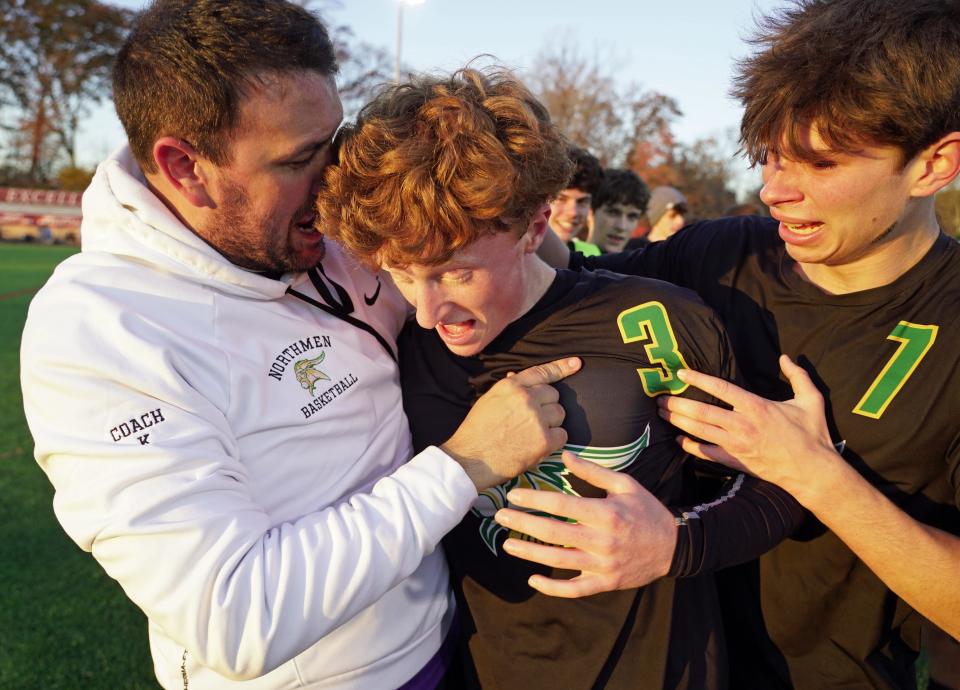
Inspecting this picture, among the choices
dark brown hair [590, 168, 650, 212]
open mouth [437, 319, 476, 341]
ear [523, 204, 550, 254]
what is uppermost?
ear [523, 204, 550, 254]

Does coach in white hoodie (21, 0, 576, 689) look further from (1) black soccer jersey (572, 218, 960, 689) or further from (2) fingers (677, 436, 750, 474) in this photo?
(1) black soccer jersey (572, 218, 960, 689)

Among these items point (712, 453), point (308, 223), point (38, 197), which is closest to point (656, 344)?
point (712, 453)

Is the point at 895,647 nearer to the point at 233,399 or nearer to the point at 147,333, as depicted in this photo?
the point at 233,399

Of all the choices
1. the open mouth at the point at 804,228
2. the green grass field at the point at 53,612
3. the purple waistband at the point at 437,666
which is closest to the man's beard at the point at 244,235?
the purple waistband at the point at 437,666

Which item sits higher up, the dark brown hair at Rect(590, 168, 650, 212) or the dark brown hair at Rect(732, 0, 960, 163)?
the dark brown hair at Rect(732, 0, 960, 163)

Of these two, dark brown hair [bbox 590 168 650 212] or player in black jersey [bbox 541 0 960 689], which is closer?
player in black jersey [bbox 541 0 960 689]

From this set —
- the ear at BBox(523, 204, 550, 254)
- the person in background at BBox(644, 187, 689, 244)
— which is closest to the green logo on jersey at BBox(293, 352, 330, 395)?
the ear at BBox(523, 204, 550, 254)

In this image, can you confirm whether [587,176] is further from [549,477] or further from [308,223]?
[549,477]

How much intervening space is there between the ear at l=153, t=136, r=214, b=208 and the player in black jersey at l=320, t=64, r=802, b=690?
1.06 ft

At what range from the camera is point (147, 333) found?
146 centimetres

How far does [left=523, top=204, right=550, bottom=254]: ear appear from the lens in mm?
1830

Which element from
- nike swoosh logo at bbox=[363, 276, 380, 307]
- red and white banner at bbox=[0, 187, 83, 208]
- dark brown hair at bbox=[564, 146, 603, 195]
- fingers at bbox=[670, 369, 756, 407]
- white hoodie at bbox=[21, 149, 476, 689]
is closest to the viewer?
white hoodie at bbox=[21, 149, 476, 689]

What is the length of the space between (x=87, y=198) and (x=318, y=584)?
1155 mm

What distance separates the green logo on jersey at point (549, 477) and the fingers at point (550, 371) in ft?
0.61
